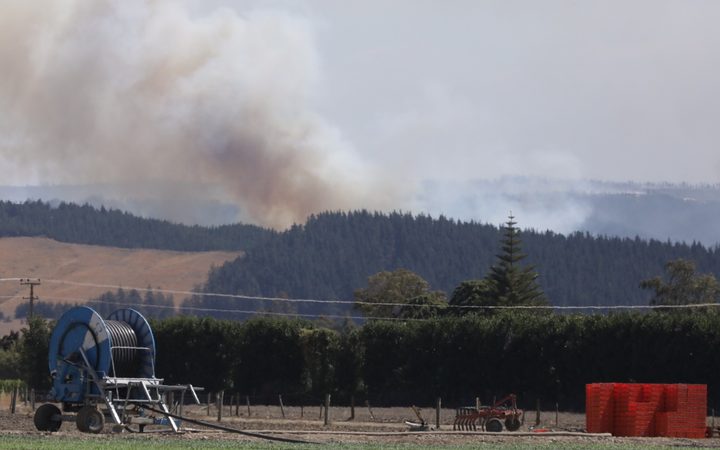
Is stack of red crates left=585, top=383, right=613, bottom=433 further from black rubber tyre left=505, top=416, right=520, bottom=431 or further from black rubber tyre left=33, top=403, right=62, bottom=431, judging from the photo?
black rubber tyre left=33, top=403, right=62, bottom=431

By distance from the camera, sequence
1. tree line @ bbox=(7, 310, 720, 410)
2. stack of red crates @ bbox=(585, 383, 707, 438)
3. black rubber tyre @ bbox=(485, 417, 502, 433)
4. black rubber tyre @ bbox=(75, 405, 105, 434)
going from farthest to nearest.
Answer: tree line @ bbox=(7, 310, 720, 410) → black rubber tyre @ bbox=(485, 417, 502, 433) → stack of red crates @ bbox=(585, 383, 707, 438) → black rubber tyre @ bbox=(75, 405, 105, 434)

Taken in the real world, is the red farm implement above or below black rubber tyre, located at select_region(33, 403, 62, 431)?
above

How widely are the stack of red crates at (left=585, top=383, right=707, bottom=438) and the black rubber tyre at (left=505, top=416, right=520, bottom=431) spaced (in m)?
3.04

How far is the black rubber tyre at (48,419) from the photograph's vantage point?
46.8 m

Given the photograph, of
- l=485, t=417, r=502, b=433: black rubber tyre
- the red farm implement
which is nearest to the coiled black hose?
the red farm implement

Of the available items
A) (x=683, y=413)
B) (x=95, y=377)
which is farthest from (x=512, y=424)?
(x=95, y=377)

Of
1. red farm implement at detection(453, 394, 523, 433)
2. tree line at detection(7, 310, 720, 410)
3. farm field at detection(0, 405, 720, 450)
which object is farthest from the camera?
tree line at detection(7, 310, 720, 410)

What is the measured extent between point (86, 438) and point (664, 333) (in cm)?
4744

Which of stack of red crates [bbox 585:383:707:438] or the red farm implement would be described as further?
the red farm implement

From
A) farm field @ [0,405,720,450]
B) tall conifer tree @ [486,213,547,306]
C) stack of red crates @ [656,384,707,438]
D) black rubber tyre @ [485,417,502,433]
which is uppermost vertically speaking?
tall conifer tree @ [486,213,547,306]

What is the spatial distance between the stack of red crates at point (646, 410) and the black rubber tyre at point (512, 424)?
304 centimetres

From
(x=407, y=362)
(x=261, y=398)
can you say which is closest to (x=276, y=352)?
(x=261, y=398)

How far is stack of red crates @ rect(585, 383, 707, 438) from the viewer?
54031mm

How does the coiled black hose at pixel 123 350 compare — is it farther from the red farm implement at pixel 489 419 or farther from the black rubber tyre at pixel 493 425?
the black rubber tyre at pixel 493 425
